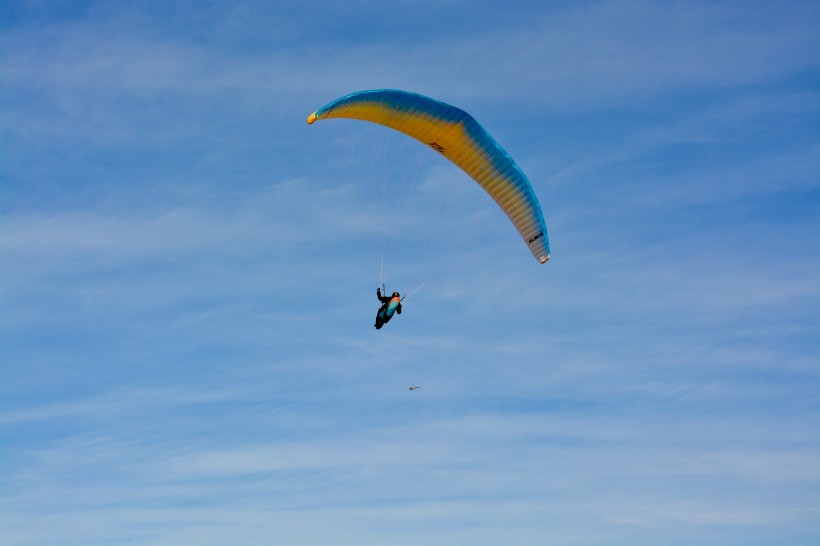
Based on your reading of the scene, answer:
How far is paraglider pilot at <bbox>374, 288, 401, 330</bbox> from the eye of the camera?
5441 centimetres

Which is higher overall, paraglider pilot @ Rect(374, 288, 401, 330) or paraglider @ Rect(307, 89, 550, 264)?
paraglider @ Rect(307, 89, 550, 264)

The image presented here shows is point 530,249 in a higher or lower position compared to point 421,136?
lower

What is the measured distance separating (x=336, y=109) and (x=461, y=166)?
717 cm

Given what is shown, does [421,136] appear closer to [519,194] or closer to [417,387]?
[519,194]

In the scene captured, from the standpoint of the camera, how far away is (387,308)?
54375 millimetres

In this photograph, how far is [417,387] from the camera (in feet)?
181

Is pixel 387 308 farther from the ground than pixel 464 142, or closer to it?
closer to it

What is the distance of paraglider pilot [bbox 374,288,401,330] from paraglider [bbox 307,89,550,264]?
21.8ft

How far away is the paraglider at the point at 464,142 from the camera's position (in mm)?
53250

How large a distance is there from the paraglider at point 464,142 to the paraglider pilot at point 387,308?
21.8 feet

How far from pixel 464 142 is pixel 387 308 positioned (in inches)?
319

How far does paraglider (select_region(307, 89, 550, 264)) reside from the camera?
53.2 meters

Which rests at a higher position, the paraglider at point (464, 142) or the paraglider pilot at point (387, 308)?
the paraglider at point (464, 142)

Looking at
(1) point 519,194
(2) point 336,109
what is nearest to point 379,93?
(2) point 336,109
